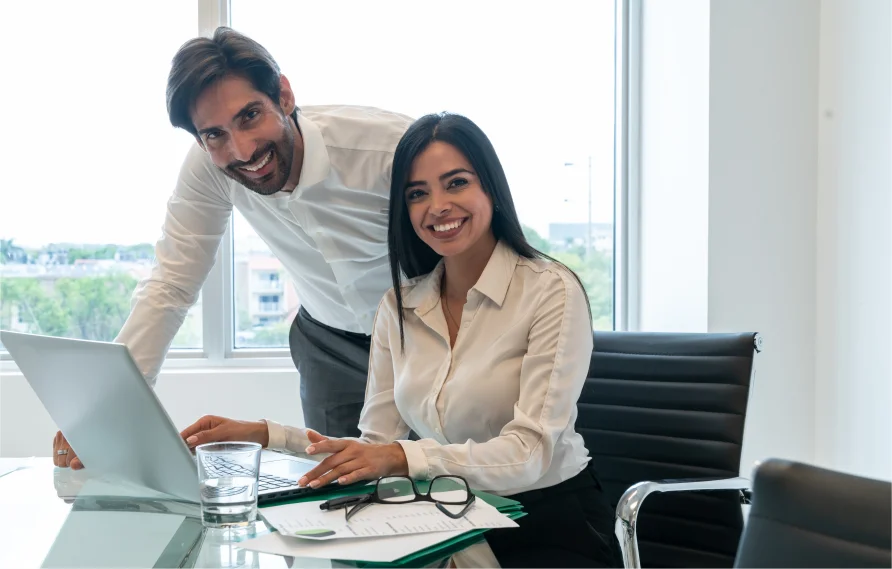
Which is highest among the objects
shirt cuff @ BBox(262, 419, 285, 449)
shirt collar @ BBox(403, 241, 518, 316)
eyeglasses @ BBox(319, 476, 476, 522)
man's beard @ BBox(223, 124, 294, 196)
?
man's beard @ BBox(223, 124, 294, 196)

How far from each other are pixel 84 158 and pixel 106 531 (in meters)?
2.16

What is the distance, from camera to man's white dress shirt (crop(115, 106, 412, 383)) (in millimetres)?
1970

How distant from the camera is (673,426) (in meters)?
1.71

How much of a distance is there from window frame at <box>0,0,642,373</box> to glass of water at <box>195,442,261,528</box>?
195 centimetres

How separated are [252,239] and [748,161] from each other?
1.77 metres

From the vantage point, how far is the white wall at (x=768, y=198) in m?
2.67

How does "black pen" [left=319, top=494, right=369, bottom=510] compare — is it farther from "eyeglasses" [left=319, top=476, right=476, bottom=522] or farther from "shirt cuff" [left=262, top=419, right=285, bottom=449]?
"shirt cuff" [left=262, top=419, right=285, bottom=449]

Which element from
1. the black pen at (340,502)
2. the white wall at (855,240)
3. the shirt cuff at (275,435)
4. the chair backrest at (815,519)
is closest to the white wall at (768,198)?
the white wall at (855,240)

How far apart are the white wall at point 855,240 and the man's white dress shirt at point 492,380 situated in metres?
1.29

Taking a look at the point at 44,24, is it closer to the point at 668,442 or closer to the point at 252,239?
the point at 252,239

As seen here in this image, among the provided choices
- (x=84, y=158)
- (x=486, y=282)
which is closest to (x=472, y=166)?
(x=486, y=282)

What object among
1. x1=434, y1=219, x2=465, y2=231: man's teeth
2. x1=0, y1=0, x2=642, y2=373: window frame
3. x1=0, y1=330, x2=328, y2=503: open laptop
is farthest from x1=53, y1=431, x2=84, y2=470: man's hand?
x1=0, y1=0, x2=642, y2=373: window frame

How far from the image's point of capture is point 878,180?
7.88 feet

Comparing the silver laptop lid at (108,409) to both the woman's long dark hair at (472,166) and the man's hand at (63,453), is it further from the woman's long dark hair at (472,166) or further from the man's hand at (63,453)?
the woman's long dark hair at (472,166)
